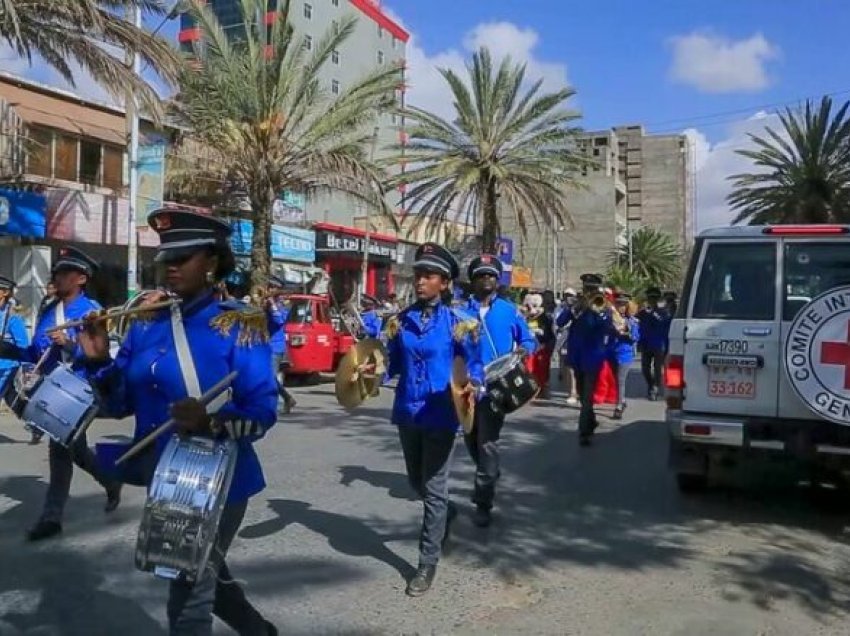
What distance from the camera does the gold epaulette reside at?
16.9ft

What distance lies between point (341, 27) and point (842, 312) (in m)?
15.0

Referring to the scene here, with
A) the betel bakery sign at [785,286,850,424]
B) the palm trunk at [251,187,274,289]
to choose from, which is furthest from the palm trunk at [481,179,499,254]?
the betel bakery sign at [785,286,850,424]

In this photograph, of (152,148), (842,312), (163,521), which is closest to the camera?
(163,521)

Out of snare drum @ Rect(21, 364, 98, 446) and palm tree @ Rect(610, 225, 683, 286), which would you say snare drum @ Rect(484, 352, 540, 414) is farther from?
palm tree @ Rect(610, 225, 683, 286)

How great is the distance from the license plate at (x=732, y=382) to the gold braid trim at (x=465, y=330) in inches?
79.0

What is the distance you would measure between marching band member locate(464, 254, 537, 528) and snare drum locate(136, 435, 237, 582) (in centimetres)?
324

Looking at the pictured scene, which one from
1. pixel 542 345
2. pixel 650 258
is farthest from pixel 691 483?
pixel 650 258

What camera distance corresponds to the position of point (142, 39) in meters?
14.1

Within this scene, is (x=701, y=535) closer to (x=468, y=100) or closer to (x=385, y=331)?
(x=385, y=331)

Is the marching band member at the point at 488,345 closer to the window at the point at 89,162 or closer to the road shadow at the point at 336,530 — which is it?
the road shadow at the point at 336,530

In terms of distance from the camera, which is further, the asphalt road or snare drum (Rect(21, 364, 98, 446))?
snare drum (Rect(21, 364, 98, 446))

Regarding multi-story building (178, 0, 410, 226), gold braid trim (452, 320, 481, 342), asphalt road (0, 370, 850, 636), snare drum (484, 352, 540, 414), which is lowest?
asphalt road (0, 370, 850, 636)

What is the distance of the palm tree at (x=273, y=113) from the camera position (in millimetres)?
17734

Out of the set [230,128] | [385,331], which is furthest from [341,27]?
[385,331]
